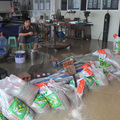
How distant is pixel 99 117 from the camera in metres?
1.81

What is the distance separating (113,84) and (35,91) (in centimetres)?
138

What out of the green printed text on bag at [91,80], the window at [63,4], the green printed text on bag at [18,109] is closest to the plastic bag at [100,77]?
the green printed text on bag at [91,80]

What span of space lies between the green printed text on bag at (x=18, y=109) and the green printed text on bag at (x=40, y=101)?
17cm

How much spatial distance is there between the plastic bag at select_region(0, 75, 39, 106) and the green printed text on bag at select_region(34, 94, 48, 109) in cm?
5

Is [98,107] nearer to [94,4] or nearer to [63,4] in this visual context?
[94,4]

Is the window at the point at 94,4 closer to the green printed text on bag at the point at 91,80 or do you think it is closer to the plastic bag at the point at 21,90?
the green printed text on bag at the point at 91,80

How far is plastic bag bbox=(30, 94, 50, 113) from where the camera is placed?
178cm

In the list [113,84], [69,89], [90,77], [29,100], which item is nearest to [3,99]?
[29,100]

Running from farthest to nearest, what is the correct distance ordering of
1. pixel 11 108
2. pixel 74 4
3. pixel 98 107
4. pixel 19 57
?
pixel 74 4
pixel 19 57
pixel 98 107
pixel 11 108

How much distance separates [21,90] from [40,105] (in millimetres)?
278

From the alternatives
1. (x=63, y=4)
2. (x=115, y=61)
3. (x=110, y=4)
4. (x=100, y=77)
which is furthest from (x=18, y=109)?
(x=63, y=4)

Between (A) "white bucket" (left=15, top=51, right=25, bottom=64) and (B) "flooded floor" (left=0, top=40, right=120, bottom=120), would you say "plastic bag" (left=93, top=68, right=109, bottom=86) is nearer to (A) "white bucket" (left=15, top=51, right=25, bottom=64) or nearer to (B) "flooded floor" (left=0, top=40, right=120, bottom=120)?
(B) "flooded floor" (left=0, top=40, right=120, bottom=120)

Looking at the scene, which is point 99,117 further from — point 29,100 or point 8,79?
point 8,79

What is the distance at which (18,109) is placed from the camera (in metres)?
1.63
